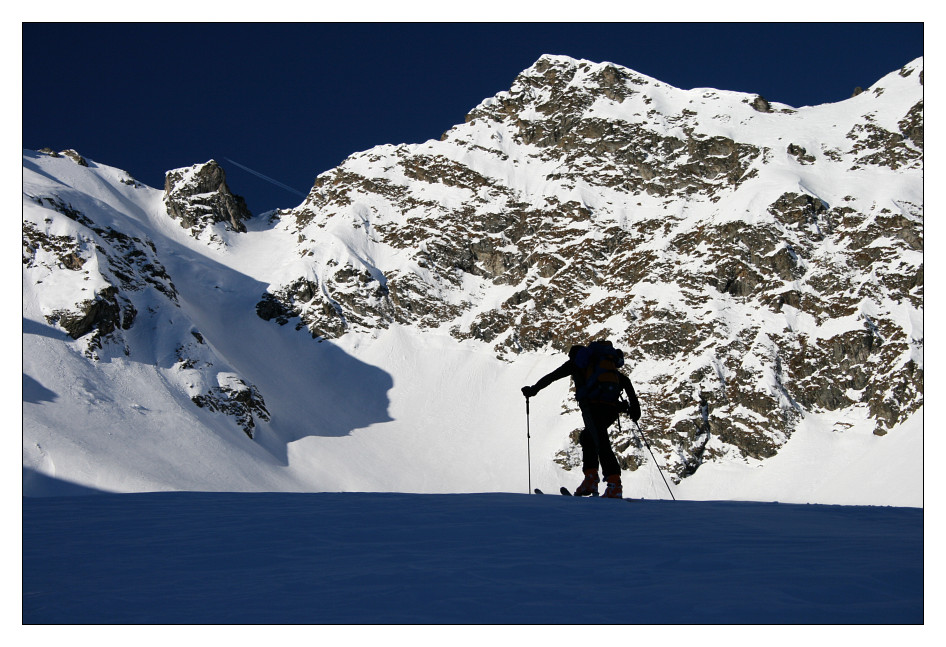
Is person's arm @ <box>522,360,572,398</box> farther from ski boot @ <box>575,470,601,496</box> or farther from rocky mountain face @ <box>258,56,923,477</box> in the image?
rocky mountain face @ <box>258,56,923,477</box>

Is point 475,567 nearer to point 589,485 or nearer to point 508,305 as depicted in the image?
point 589,485

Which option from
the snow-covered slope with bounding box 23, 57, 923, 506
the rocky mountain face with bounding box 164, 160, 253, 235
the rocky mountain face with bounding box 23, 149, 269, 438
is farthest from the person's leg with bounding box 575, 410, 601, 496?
the rocky mountain face with bounding box 164, 160, 253, 235

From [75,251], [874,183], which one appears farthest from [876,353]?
[75,251]

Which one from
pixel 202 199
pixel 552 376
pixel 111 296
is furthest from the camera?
pixel 202 199

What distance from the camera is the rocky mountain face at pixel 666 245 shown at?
7838 cm

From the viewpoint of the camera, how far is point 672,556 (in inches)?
253

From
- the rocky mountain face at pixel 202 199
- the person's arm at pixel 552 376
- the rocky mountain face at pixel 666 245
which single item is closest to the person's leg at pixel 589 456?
the person's arm at pixel 552 376

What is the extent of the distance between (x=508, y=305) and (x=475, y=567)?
9329cm

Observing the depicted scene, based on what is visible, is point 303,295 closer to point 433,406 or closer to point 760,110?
point 433,406

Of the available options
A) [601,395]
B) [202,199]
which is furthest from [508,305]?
[601,395]

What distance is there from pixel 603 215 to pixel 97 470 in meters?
75.8

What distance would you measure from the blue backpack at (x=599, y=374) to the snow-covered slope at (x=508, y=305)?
48.7m

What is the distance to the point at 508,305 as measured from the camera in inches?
3903

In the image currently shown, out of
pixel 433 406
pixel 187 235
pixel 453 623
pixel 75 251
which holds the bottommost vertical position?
pixel 453 623
